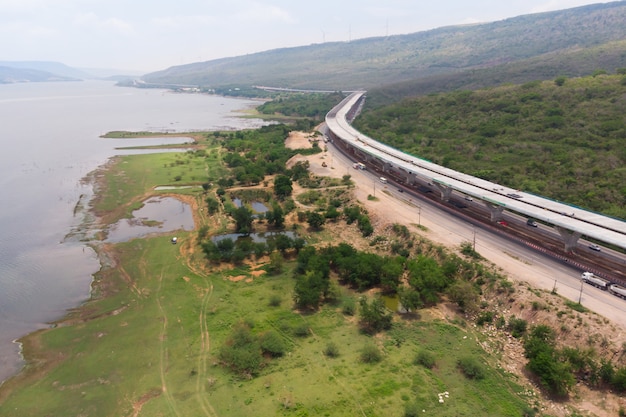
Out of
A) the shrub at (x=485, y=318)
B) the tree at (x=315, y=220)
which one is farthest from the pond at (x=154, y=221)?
the shrub at (x=485, y=318)

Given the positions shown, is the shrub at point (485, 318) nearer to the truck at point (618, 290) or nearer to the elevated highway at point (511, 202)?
the truck at point (618, 290)

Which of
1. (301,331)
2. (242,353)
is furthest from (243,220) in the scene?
(242,353)

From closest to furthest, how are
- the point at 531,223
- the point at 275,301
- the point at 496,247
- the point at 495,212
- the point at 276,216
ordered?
the point at 275,301
the point at 496,247
the point at 531,223
the point at 495,212
the point at 276,216

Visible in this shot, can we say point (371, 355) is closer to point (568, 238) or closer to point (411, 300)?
point (411, 300)

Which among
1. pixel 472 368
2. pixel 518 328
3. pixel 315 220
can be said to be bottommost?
pixel 472 368

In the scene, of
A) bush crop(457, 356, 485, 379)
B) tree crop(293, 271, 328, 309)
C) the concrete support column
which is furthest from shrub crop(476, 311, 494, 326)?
the concrete support column
